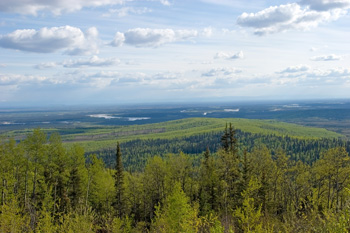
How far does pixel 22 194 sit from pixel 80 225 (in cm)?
2857

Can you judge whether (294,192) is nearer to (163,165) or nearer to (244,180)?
(244,180)

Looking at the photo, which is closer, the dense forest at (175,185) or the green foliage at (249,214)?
the green foliage at (249,214)

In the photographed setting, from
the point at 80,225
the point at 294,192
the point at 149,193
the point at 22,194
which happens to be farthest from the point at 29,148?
the point at 294,192

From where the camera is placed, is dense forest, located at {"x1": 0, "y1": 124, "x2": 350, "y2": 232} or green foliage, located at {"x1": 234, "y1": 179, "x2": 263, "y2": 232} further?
dense forest, located at {"x1": 0, "y1": 124, "x2": 350, "y2": 232}

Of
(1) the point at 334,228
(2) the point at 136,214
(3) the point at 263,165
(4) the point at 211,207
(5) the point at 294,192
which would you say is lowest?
(2) the point at 136,214

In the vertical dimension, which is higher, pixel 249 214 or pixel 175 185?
pixel 175 185

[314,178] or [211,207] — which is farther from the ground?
[314,178]

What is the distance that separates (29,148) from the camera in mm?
44344

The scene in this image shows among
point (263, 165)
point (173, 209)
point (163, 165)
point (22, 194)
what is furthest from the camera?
point (163, 165)

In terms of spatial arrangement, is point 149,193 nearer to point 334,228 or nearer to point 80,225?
point 80,225

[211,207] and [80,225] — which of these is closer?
[80,225]

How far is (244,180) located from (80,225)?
103 ft

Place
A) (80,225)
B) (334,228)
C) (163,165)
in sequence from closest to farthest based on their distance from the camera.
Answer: (334,228)
(80,225)
(163,165)

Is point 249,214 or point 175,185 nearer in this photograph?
point 249,214
